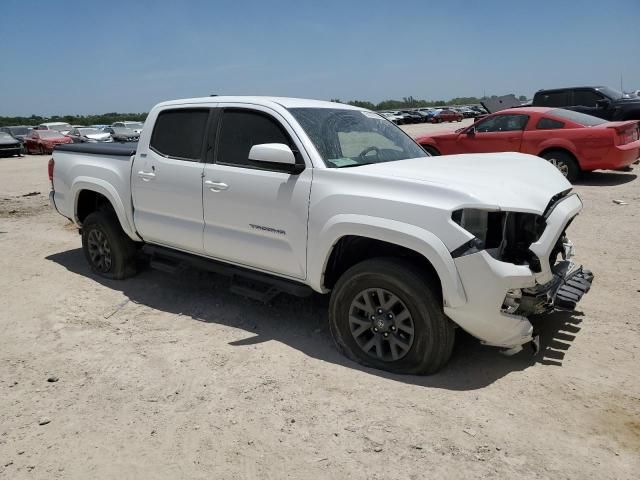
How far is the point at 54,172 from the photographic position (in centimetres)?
638

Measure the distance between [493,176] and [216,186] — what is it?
7.16 ft

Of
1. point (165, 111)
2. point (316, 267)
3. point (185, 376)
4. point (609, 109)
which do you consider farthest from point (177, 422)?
point (609, 109)

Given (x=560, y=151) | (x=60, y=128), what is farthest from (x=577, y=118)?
(x=60, y=128)

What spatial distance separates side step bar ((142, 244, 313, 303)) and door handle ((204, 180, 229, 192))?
664 millimetres

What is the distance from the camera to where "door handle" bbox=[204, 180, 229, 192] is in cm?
449

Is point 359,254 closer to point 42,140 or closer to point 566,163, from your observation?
point 566,163

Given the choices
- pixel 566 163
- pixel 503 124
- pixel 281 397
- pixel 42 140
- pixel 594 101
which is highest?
pixel 594 101

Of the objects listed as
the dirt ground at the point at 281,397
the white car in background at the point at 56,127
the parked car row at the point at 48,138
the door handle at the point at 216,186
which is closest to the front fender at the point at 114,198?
the dirt ground at the point at 281,397

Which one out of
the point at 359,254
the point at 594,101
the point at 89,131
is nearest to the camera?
the point at 359,254

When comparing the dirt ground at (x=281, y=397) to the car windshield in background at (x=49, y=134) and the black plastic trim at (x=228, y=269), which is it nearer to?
the black plastic trim at (x=228, y=269)

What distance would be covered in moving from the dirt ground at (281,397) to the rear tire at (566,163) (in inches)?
217

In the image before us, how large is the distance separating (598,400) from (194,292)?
3750mm

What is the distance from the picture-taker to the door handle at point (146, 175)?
16.8ft

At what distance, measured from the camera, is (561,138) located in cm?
1051
